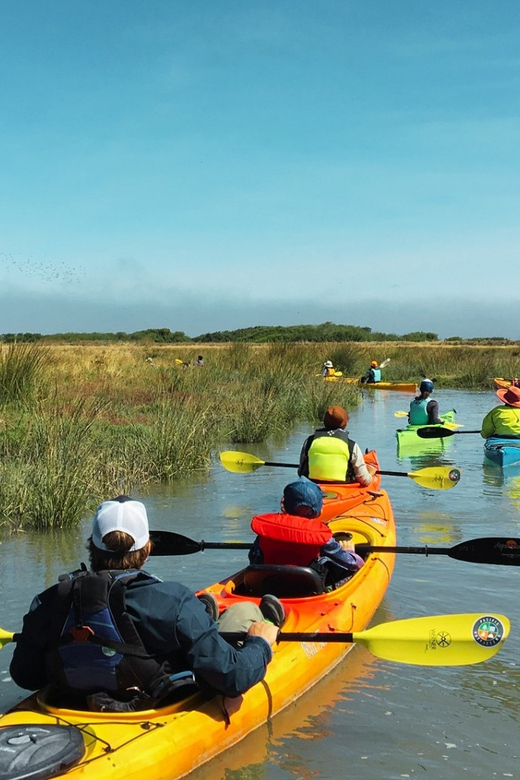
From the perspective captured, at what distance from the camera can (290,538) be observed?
5656 millimetres

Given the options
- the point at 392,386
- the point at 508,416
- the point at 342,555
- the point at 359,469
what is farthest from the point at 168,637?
the point at 392,386

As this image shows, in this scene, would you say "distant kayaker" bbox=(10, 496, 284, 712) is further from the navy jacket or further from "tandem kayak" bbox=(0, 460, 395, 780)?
"tandem kayak" bbox=(0, 460, 395, 780)

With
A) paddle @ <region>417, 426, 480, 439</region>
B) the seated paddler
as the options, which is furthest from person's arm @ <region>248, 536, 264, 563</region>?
paddle @ <region>417, 426, 480, 439</region>

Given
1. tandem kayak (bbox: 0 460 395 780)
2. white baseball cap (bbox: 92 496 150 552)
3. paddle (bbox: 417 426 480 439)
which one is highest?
white baseball cap (bbox: 92 496 150 552)

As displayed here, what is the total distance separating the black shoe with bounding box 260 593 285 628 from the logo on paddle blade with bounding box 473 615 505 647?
4.02ft

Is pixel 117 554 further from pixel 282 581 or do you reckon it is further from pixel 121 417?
pixel 121 417

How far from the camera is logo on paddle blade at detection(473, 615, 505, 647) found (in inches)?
179

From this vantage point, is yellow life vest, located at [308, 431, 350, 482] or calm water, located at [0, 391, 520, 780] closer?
calm water, located at [0, 391, 520, 780]

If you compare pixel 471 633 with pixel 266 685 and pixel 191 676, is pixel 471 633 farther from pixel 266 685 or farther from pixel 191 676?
pixel 191 676

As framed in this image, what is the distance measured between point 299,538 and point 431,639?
4.19ft

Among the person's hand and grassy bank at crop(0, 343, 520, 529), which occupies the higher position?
grassy bank at crop(0, 343, 520, 529)

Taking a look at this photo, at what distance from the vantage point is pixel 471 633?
4.59 m

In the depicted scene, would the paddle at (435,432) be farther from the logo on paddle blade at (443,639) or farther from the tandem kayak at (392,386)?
the tandem kayak at (392,386)

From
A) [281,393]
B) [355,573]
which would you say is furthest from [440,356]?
[355,573]
